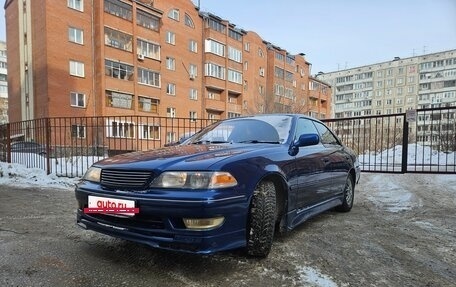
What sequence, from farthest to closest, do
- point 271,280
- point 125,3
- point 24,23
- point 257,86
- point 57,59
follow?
1. point 257,86
2. point 125,3
3. point 24,23
4. point 57,59
5. point 271,280

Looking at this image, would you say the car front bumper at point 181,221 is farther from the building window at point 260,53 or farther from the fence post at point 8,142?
the building window at point 260,53

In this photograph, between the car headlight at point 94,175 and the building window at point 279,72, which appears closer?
the car headlight at point 94,175

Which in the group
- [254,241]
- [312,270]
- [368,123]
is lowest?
[312,270]

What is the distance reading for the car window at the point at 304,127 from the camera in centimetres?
422

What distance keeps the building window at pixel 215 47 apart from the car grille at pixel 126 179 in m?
37.1

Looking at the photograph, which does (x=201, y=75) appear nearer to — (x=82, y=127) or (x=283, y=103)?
(x=283, y=103)

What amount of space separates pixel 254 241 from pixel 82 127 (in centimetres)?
786

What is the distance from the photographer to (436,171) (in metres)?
7.02

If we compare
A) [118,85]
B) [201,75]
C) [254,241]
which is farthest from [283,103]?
[254,241]

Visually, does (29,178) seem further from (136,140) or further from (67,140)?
(136,140)

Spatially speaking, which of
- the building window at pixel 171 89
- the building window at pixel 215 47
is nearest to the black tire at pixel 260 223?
the building window at pixel 171 89

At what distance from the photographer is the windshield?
3978mm

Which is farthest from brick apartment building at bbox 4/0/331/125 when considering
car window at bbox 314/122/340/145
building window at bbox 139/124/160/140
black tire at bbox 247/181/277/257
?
black tire at bbox 247/181/277/257

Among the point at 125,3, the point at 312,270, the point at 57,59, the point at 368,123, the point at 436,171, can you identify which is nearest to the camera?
the point at 312,270
